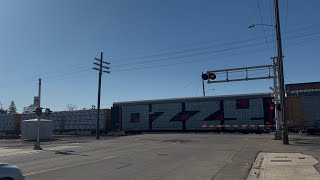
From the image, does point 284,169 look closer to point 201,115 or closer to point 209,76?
point 209,76

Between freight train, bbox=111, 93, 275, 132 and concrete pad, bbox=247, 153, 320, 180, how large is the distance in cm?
2374

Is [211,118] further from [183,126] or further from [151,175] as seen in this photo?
[151,175]

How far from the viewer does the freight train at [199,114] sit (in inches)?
1619

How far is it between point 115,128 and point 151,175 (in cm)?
3894

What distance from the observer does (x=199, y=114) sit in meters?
44.8

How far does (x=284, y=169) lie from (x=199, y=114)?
101 ft

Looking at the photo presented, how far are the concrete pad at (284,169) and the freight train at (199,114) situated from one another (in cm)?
2374

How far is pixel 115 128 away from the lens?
169 feet

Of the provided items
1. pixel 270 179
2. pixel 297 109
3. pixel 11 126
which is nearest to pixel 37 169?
pixel 270 179

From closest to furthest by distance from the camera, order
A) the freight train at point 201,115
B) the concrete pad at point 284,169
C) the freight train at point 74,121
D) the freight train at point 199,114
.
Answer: the concrete pad at point 284,169 < the freight train at point 201,115 < the freight train at point 199,114 < the freight train at point 74,121

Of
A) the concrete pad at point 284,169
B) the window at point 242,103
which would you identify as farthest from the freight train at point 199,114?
the concrete pad at point 284,169

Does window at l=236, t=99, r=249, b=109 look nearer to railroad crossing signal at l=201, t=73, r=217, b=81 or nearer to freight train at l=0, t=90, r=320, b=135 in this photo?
freight train at l=0, t=90, r=320, b=135

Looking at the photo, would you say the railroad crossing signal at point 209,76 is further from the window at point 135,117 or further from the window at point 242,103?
the window at point 135,117

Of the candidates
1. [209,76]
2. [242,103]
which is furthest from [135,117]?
[209,76]
